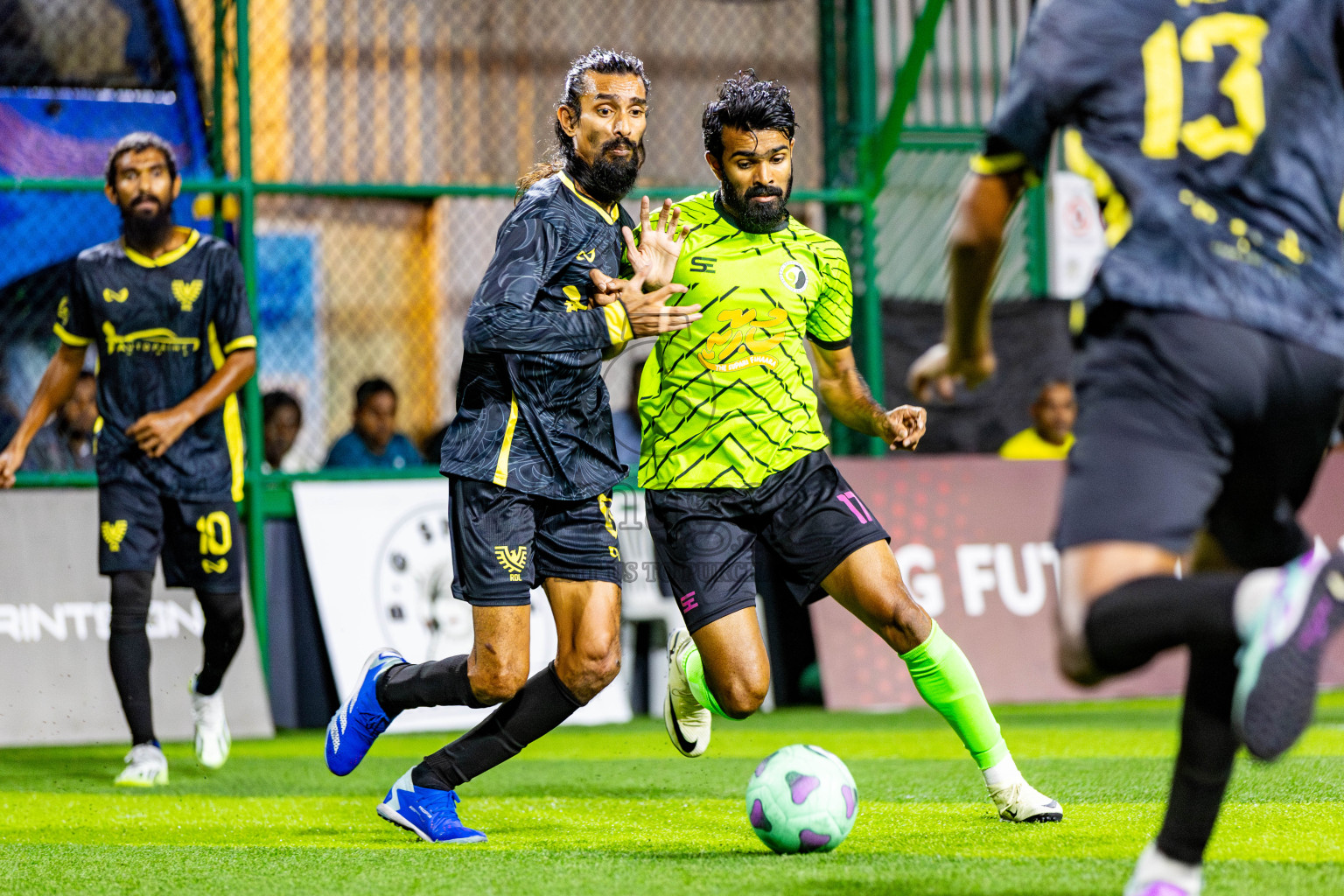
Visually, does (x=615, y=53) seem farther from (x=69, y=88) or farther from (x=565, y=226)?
(x=69, y=88)

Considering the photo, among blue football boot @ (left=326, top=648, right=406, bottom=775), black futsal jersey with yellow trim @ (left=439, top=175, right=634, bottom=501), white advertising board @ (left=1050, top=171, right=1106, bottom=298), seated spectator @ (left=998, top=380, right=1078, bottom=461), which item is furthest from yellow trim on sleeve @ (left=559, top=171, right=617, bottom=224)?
white advertising board @ (left=1050, top=171, right=1106, bottom=298)

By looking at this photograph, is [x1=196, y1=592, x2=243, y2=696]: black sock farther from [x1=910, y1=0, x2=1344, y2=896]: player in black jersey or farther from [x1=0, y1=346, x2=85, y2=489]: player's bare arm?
[x1=910, y1=0, x2=1344, y2=896]: player in black jersey

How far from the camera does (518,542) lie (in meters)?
4.82

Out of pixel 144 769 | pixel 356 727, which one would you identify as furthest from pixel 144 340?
pixel 356 727

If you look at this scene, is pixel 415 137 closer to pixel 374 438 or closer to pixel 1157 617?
pixel 374 438

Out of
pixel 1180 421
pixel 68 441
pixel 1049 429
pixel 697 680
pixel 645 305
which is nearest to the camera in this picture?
pixel 1180 421

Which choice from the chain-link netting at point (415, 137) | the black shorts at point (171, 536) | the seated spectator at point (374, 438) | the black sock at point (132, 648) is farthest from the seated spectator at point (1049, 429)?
the black sock at point (132, 648)

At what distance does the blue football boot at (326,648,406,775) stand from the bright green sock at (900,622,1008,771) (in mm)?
1692

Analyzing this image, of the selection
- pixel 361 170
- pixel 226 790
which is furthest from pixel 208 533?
pixel 361 170

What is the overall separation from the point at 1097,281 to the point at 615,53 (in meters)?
2.39

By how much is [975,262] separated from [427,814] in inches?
104

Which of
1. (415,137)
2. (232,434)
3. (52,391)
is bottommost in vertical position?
(232,434)

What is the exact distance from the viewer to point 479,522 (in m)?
4.83

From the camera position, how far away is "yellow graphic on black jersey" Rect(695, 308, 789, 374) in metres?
5.30
